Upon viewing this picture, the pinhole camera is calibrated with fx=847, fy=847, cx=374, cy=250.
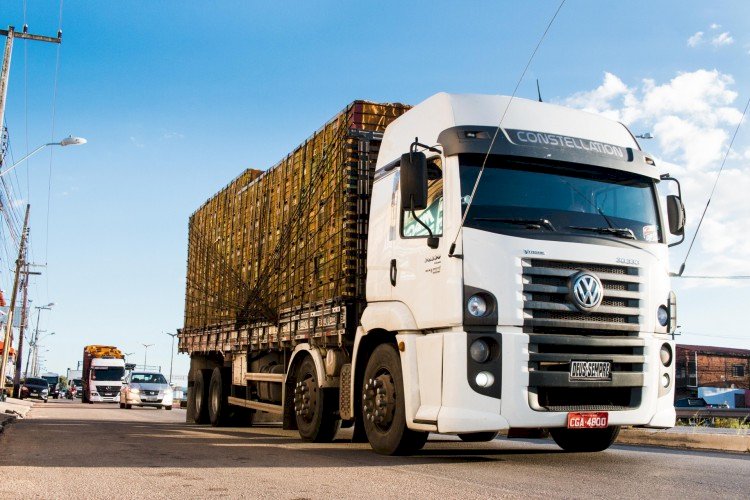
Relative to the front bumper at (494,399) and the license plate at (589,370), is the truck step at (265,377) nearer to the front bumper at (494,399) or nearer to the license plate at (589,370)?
the front bumper at (494,399)

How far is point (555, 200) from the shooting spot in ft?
27.8

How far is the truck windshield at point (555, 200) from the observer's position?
26.8 ft

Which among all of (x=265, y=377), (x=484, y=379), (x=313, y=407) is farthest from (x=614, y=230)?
(x=265, y=377)

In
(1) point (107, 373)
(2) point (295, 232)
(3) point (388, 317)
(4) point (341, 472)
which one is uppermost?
(2) point (295, 232)

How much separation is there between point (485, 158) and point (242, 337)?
7579mm

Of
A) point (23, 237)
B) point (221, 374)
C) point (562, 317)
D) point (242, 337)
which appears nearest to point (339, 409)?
point (562, 317)

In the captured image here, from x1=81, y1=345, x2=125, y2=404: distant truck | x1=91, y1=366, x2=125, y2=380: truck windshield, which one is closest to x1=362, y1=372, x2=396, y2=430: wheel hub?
x1=81, y1=345, x2=125, y2=404: distant truck

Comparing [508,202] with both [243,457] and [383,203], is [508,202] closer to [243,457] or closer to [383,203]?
[383,203]

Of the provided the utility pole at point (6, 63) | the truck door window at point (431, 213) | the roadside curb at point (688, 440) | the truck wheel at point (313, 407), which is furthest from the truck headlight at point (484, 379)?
the utility pole at point (6, 63)

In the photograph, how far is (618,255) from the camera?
8.33 meters

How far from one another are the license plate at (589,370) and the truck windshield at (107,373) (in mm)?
41811

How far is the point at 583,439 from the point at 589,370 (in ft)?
7.61

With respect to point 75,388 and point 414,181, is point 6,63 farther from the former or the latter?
point 75,388

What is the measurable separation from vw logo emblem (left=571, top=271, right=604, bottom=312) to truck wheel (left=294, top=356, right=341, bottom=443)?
3.89m
